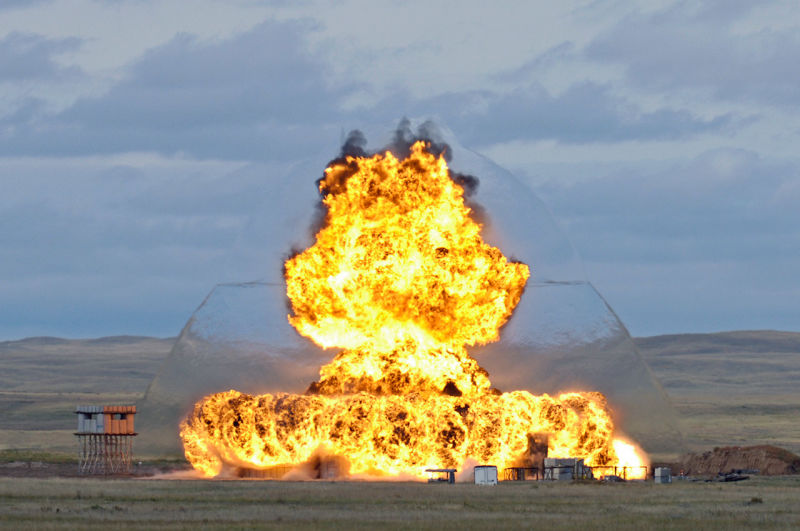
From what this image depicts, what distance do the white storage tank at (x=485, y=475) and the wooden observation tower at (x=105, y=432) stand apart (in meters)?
23.4

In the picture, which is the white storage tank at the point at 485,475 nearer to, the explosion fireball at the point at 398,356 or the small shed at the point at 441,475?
the small shed at the point at 441,475

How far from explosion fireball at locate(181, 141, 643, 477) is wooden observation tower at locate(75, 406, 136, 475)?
14.1 ft

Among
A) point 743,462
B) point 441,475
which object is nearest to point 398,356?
point 441,475

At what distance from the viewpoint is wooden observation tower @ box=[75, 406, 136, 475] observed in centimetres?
9975

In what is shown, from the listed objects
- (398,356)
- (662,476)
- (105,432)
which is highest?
(398,356)

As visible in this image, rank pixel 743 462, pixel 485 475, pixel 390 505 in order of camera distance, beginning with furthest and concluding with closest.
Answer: pixel 743 462 < pixel 485 475 < pixel 390 505

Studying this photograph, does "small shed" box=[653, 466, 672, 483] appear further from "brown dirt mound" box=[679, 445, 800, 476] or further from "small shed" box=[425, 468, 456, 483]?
"small shed" box=[425, 468, 456, 483]

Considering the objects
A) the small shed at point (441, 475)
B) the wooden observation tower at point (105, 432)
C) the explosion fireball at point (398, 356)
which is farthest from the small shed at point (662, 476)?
the wooden observation tower at point (105, 432)

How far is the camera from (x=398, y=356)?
9694 centimetres

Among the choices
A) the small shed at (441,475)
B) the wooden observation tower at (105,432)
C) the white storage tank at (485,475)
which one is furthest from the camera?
the wooden observation tower at (105,432)

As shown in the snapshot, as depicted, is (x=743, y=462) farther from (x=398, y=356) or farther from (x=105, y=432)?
(x=105, y=432)

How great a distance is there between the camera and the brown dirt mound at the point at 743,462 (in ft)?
323

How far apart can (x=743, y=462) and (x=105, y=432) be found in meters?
39.0

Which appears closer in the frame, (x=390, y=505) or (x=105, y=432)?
(x=390, y=505)
